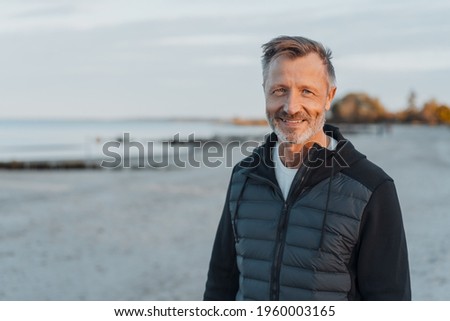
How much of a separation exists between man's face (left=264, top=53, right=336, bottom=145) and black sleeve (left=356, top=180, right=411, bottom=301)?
0.39 m

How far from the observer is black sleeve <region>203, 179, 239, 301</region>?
2658mm

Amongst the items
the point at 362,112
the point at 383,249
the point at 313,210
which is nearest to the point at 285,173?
the point at 313,210

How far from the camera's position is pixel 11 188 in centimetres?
2044

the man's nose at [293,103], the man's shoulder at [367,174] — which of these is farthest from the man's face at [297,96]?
the man's shoulder at [367,174]

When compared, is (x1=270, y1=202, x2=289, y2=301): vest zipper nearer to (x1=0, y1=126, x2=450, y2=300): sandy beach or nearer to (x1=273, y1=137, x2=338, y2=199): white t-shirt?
(x1=273, y1=137, x2=338, y2=199): white t-shirt

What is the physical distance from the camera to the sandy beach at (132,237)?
301 inches

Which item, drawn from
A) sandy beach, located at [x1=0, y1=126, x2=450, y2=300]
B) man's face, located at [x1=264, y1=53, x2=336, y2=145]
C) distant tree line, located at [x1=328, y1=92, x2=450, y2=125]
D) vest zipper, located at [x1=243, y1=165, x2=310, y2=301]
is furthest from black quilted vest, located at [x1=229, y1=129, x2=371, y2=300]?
distant tree line, located at [x1=328, y1=92, x2=450, y2=125]

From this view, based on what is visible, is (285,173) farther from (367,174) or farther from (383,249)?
(383,249)

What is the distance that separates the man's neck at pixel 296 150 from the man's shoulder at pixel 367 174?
0.19 metres

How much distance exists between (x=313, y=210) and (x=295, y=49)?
2.13 ft

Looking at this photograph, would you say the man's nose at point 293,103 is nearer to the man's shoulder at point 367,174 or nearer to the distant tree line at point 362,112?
the man's shoulder at point 367,174

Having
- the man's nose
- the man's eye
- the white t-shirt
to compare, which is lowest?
the white t-shirt

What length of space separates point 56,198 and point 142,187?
3.05m
